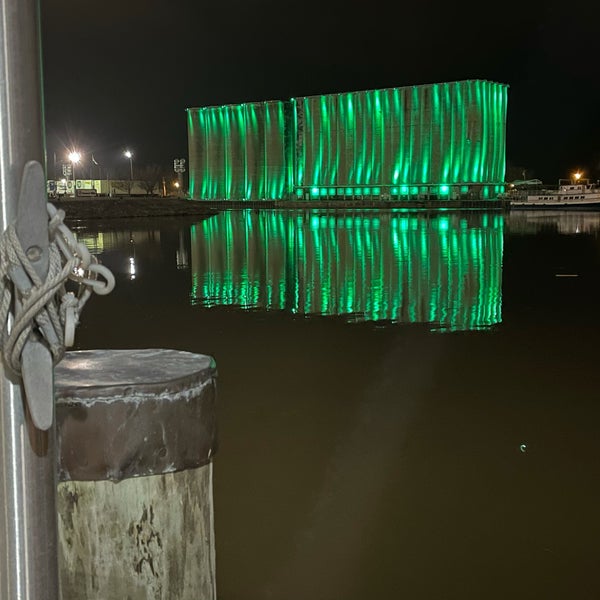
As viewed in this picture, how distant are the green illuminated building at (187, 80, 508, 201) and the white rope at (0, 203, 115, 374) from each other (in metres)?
51.7

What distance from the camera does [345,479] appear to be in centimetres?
366

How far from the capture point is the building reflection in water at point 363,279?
8492 millimetres

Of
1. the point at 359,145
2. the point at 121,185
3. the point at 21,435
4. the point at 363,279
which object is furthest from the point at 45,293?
the point at 121,185

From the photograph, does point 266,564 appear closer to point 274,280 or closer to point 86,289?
point 86,289

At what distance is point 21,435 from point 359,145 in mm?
56548

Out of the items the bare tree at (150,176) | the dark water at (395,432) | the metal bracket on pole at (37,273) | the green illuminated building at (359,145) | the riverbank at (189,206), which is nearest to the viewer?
the metal bracket on pole at (37,273)

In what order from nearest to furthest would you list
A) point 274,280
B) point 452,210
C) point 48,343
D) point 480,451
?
1. point 48,343
2. point 480,451
3. point 274,280
4. point 452,210

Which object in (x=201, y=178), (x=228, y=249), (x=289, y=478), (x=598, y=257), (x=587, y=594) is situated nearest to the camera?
(x=587, y=594)

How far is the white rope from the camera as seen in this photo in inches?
51.8

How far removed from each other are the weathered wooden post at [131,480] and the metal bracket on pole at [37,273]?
1.20 ft

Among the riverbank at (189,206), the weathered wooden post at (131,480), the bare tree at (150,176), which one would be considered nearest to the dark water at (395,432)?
the weathered wooden post at (131,480)

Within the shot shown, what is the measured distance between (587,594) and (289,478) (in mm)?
1389

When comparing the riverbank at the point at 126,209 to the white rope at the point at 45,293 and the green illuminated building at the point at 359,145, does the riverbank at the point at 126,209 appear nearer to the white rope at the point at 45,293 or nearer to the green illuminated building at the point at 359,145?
the green illuminated building at the point at 359,145

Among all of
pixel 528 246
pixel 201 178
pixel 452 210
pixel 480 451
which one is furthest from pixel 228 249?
pixel 201 178
